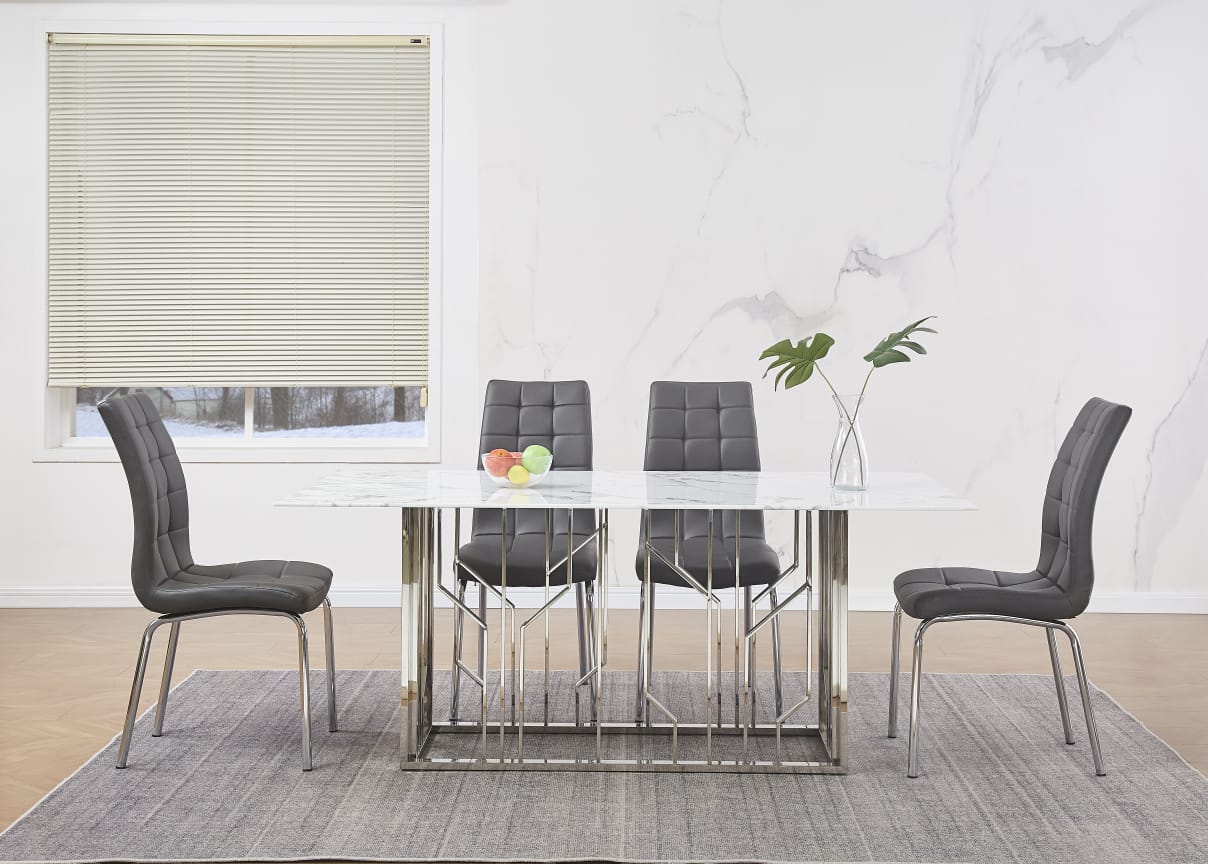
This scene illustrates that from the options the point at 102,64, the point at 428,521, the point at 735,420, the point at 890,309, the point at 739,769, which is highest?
the point at 102,64

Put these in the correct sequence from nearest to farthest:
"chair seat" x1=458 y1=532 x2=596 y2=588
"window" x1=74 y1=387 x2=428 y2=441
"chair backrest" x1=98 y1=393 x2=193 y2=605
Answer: "chair backrest" x1=98 y1=393 x2=193 y2=605 → "chair seat" x1=458 y1=532 x2=596 y2=588 → "window" x1=74 y1=387 x2=428 y2=441

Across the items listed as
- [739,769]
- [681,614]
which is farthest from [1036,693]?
[681,614]

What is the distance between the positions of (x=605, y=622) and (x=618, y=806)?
45cm

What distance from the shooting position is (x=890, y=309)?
506cm

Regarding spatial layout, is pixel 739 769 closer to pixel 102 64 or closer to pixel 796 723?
pixel 796 723

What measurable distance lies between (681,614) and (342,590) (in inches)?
61.1

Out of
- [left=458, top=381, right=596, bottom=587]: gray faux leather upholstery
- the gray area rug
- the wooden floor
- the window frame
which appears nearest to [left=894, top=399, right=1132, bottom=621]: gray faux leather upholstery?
the gray area rug

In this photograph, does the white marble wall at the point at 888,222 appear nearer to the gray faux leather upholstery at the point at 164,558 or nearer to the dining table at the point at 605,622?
the dining table at the point at 605,622

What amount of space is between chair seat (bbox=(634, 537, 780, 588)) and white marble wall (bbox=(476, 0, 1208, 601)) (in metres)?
1.43

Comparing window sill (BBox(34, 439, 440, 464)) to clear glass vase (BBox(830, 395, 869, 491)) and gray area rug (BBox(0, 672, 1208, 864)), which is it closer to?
gray area rug (BBox(0, 672, 1208, 864))

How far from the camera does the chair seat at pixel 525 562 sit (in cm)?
346

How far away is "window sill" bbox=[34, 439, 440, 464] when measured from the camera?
5.14 meters

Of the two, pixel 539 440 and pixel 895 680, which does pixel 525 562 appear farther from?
pixel 895 680

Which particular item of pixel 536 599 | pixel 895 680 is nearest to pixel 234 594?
pixel 895 680
